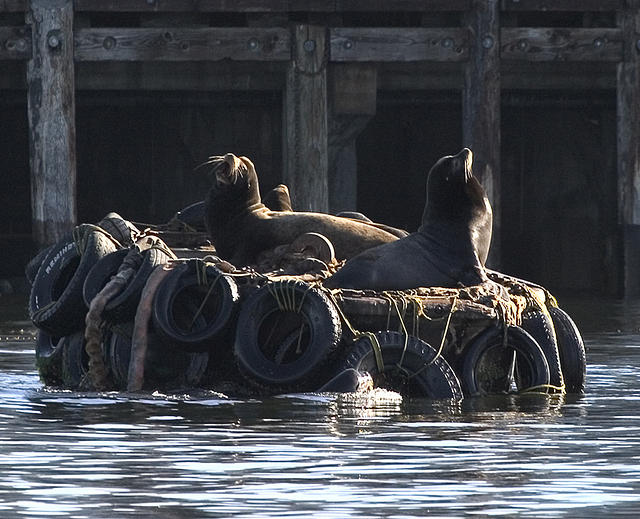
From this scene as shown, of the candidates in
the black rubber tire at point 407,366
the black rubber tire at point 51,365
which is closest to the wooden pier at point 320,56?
the black rubber tire at point 51,365

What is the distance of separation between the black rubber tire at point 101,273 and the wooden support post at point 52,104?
326 inches

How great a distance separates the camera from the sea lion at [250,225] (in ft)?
50.8

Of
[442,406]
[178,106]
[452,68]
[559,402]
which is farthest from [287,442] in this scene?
[178,106]

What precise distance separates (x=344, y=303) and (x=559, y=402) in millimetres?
1641

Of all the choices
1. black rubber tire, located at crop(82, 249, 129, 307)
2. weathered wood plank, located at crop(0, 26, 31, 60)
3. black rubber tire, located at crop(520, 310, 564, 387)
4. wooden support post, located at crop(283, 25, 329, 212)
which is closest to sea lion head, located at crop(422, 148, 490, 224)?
black rubber tire, located at crop(520, 310, 564, 387)

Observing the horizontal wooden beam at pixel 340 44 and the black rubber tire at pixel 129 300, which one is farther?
the horizontal wooden beam at pixel 340 44

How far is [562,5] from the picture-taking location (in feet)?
79.5

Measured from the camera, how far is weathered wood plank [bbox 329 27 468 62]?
23.6 metres

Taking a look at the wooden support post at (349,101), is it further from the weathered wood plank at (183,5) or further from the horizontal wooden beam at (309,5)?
the weathered wood plank at (183,5)

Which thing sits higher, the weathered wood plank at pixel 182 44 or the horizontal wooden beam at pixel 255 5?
the horizontal wooden beam at pixel 255 5

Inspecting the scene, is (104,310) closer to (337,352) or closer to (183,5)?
(337,352)

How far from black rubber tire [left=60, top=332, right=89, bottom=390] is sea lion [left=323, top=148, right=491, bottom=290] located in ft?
6.28

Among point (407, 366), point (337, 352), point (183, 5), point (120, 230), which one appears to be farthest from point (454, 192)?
point (183, 5)

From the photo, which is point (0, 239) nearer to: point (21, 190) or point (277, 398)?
point (21, 190)
